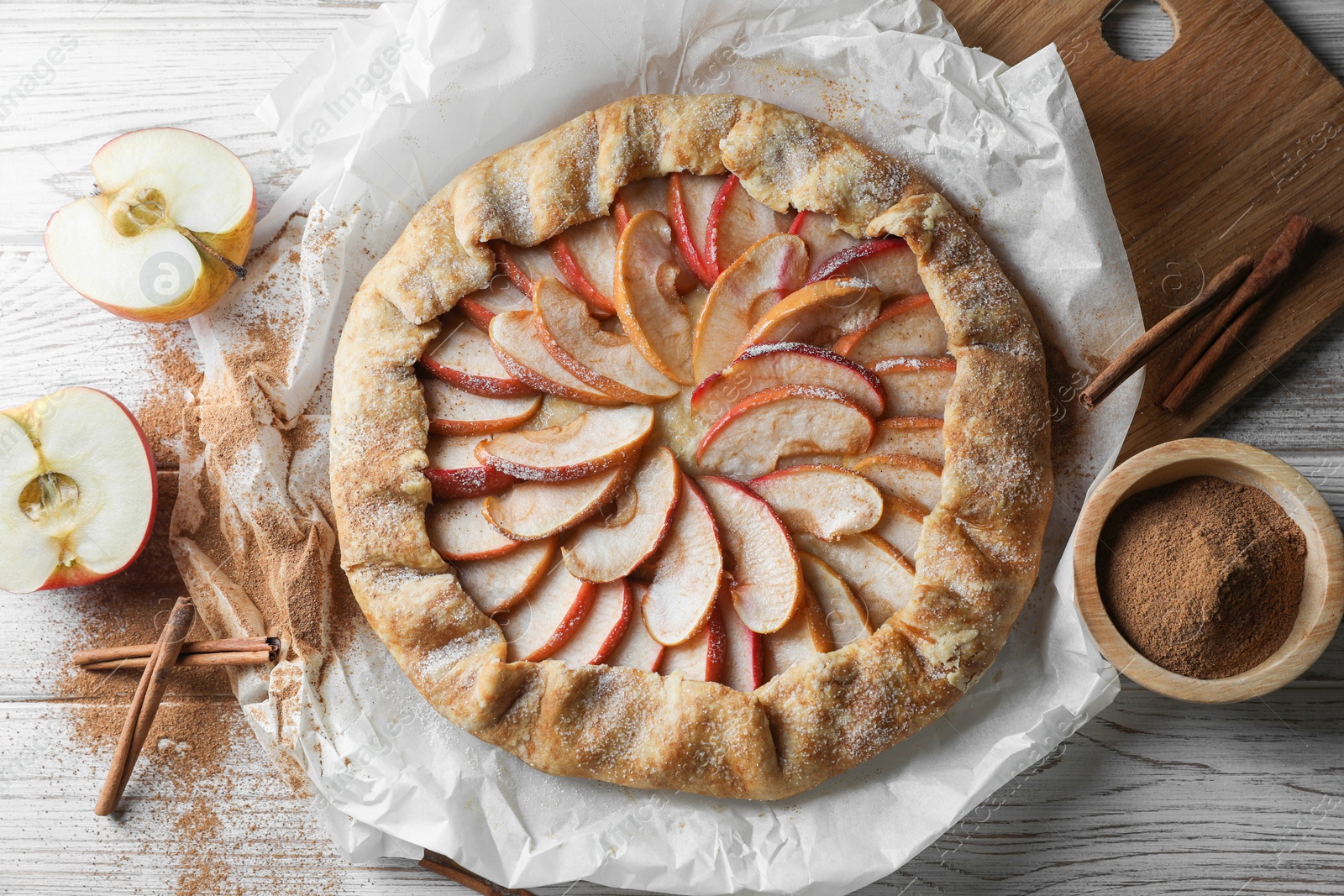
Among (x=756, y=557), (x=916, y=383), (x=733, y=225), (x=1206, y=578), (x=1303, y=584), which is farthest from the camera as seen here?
(x=733, y=225)

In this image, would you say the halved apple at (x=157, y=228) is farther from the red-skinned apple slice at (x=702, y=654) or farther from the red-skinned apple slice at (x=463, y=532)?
the red-skinned apple slice at (x=702, y=654)

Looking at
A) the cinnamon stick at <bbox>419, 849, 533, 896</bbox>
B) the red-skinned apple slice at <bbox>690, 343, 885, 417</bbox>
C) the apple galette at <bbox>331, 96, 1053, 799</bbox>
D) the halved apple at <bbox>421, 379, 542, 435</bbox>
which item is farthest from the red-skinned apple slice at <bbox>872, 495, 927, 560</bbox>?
the cinnamon stick at <bbox>419, 849, 533, 896</bbox>

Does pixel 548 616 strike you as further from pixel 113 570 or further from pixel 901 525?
pixel 113 570

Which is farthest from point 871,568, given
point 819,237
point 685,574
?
point 819,237

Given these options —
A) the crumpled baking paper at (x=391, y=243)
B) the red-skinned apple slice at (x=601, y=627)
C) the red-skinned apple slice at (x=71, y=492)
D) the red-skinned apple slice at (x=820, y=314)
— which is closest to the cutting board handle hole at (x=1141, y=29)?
the crumpled baking paper at (x=391, y=243)

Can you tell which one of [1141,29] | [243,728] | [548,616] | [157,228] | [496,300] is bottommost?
[243,728]

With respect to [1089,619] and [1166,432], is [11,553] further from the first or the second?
[1166,432]

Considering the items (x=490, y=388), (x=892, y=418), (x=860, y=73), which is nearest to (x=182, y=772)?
(x=490, y=388)
